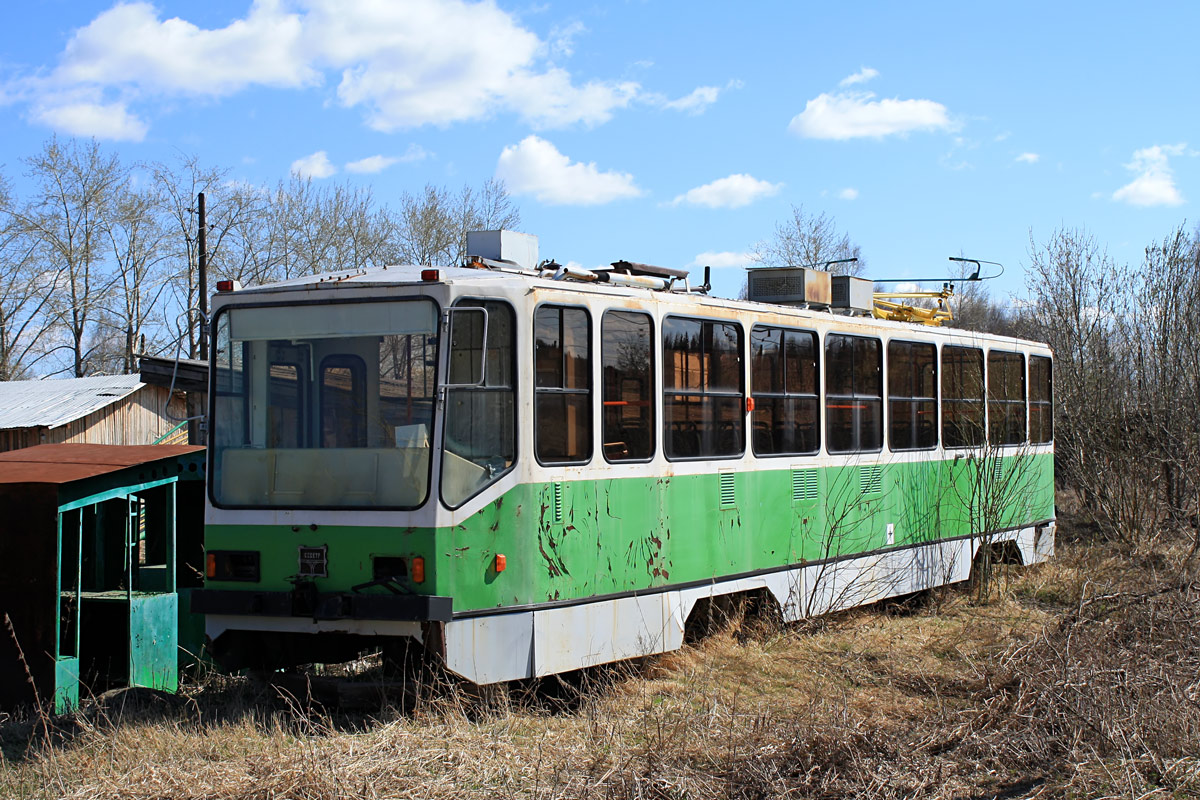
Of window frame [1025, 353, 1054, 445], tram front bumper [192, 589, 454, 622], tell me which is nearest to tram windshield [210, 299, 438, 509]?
tram front bumper [192, 589, 454, 622]

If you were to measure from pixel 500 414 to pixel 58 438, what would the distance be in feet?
67.4

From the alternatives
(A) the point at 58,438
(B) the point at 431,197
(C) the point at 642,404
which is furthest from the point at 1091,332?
(B) the point at 431,197

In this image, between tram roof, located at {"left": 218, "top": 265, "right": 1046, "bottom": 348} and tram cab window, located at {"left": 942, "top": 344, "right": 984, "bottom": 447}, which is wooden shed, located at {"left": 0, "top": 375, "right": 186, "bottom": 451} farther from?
tram roof, located at {"left": 218, "top": 265, "right": 1046, "bottom": 348}

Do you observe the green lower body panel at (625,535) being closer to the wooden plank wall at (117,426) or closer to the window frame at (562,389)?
the window frame at (562,389)

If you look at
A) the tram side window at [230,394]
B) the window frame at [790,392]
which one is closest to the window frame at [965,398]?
the window frame at [790,392]

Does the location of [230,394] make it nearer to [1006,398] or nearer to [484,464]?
[484,464]

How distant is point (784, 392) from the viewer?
9453 millimetres

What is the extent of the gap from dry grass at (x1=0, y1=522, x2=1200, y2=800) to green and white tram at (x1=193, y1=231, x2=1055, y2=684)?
46 cm

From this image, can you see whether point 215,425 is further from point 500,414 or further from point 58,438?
point 58,438

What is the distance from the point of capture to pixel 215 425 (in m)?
7.43

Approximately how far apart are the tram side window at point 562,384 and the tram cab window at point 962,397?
5.53m

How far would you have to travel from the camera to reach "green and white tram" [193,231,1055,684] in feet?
22.6

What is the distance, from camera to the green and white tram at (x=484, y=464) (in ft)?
22.6

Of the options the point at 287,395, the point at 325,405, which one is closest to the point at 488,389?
the point at 325,405
